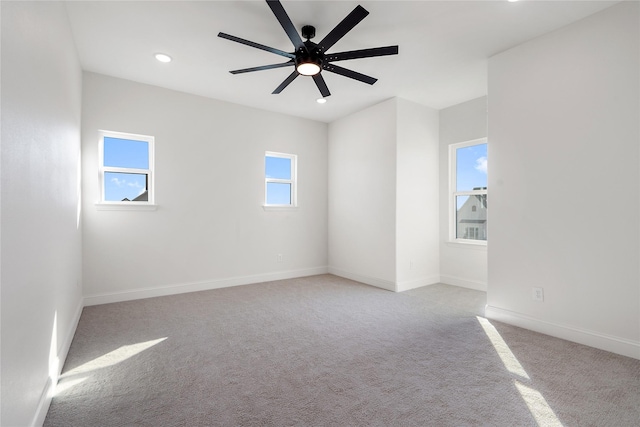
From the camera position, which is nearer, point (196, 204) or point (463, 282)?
point (196, 204)

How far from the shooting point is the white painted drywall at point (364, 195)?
4.55 meters

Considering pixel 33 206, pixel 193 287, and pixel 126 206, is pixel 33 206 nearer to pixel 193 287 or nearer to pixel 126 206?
pixel 126 206

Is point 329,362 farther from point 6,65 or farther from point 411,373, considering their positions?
point 6,65

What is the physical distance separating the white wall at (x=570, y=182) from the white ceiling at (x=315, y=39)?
1.02 feet

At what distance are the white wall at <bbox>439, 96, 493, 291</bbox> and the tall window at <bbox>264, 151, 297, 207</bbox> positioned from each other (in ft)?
8.30

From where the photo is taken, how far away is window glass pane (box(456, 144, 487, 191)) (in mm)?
4605

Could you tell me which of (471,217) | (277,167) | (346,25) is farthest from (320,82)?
(471,217)

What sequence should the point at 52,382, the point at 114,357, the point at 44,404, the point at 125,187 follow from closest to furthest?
the point at 44,404 → the point at 52,382 → the point at 114,357 → the point at 125,187

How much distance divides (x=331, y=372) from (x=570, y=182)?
2.64 meters

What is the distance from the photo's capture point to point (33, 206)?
5.19 feet

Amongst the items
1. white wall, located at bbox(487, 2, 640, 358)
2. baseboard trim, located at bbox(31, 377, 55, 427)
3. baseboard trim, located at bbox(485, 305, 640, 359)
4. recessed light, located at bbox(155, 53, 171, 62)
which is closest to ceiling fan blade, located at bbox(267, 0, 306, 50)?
recessed light, located at bbox(155, 53, 171, 62)

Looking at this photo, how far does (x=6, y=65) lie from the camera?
48.1 inches

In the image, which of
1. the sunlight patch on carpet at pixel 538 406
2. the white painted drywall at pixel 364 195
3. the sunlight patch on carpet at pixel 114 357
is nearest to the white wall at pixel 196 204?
the white painted drywall at pixel 364 195

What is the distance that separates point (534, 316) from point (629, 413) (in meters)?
1.27
